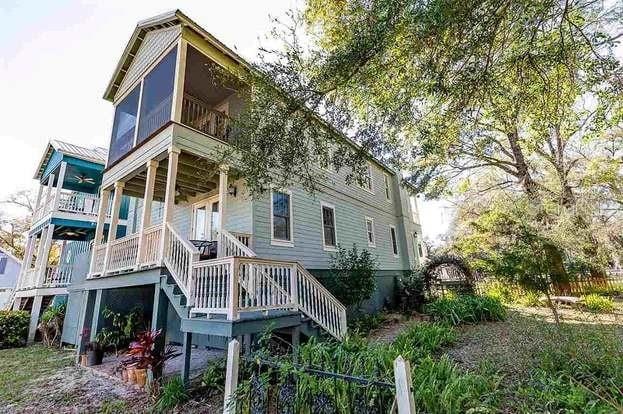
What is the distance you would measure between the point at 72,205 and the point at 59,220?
1.11 meters

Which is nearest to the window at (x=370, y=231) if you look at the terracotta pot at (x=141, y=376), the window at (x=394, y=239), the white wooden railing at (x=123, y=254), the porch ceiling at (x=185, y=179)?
the window at (x=394, y=239)

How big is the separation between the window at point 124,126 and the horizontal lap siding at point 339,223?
4.91 meters

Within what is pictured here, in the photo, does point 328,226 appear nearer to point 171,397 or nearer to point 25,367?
point 171,397

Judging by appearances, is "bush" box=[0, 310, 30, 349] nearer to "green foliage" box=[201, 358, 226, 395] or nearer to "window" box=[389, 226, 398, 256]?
"green foliage" box=[201, 358, 226, 395]

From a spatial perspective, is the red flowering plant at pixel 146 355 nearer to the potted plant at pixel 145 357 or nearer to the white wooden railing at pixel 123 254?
the potted plant at pixel 145 357

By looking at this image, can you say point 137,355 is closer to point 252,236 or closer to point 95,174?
point 252,236

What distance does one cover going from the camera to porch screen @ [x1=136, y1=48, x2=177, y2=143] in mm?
7832

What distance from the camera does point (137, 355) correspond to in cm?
566

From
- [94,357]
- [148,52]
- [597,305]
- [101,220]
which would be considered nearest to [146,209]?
[101,220]

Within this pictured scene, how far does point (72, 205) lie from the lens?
→ 13.9 metres

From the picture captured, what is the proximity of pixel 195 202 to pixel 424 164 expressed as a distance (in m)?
9.21

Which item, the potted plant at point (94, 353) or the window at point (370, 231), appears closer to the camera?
the potted plant at point (94, 353)

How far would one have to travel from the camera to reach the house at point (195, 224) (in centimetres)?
550

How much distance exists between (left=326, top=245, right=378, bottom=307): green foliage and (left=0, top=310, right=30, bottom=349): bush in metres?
11.7
